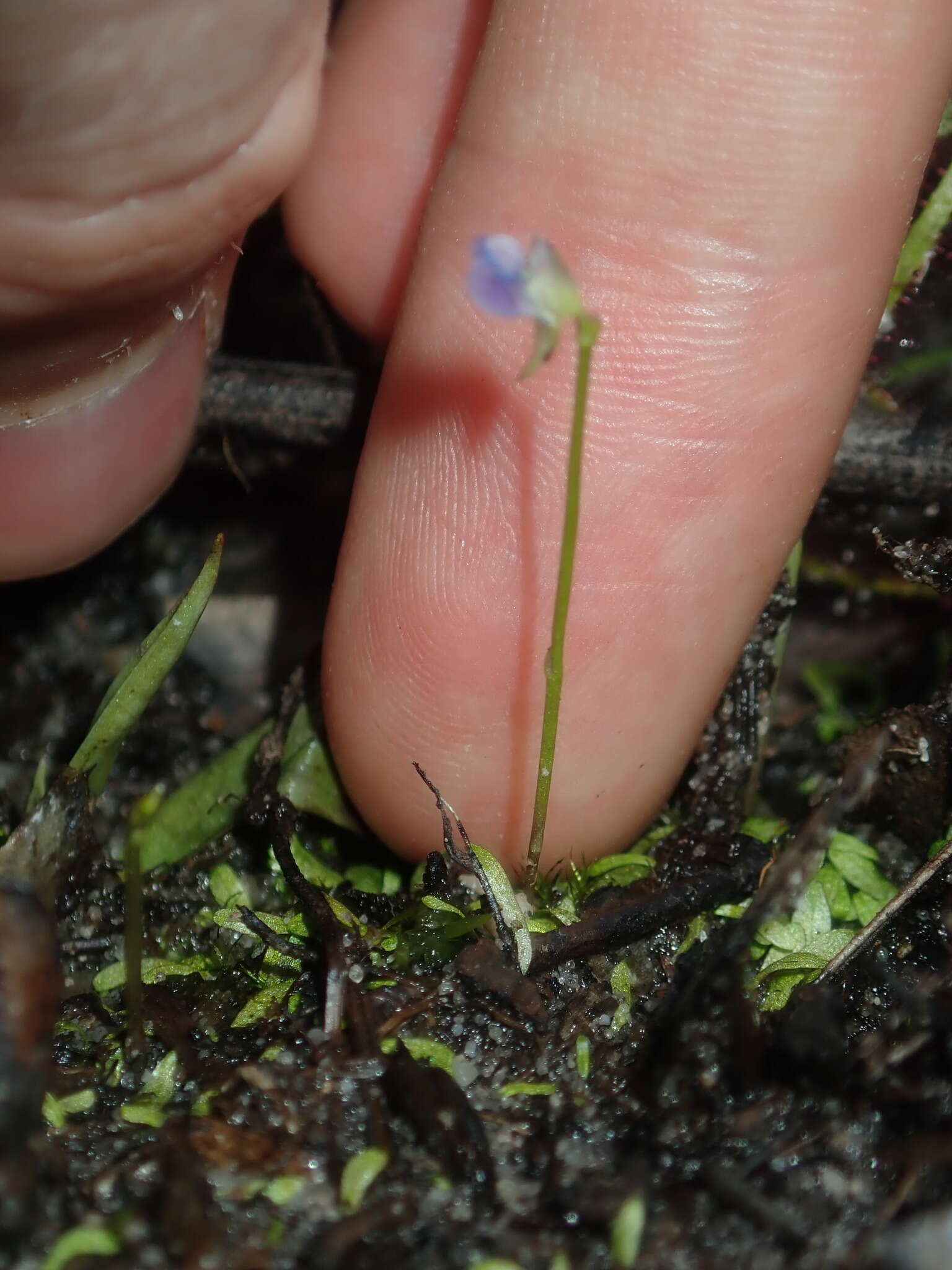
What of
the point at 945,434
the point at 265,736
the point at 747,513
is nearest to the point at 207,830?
the point at 265,736

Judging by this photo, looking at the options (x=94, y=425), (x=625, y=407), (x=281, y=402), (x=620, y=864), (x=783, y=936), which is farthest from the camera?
(x=281, y=402)

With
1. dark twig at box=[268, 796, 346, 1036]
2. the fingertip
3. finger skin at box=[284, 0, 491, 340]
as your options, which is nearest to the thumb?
the fingertip

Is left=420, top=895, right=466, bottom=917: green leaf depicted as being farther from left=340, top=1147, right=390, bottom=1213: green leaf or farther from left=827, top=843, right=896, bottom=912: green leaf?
left=827, top=843, right=896, bottom=912: green leaf

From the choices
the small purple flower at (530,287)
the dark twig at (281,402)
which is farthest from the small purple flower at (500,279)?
the dark twig at (281,402)

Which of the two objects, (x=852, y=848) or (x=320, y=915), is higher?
(x=852, y=848)

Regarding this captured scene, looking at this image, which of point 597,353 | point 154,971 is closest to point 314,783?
point 154,971

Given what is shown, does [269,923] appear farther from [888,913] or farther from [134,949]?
[888,913]
